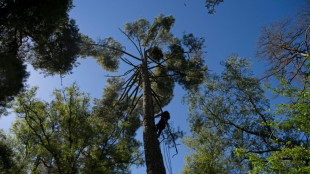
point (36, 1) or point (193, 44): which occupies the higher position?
point (193, 44)

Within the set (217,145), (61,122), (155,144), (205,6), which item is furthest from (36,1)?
(217,145)

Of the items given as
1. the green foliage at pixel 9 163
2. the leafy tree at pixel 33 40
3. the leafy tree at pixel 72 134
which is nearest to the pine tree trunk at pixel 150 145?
the leafy tree at pixel 72 134

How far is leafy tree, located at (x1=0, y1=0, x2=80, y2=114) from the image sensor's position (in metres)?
5.47

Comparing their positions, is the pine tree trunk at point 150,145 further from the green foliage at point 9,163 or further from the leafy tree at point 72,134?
the green foliage at point 9,163

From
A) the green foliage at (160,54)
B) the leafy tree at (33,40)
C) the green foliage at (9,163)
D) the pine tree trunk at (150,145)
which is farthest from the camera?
the green foliage at (160,54)

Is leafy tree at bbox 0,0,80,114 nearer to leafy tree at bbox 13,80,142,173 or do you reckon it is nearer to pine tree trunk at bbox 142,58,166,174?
leafy tree at bbox 13,80,142,173

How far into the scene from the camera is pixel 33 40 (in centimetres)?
725

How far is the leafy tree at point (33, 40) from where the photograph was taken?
18.0 feet

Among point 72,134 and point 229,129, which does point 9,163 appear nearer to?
point 72,134

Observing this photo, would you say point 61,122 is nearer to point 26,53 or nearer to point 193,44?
point 26,53

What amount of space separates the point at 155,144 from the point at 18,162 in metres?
5.33

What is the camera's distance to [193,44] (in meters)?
11.3

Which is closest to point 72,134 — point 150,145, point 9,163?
point 9,163

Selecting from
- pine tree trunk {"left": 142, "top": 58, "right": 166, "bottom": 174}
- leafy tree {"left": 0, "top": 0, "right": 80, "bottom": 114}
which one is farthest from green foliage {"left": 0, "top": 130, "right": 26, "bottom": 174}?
pine tree trunk {"left": 142, "top": 58, "right": 166, "bottom": 174}
